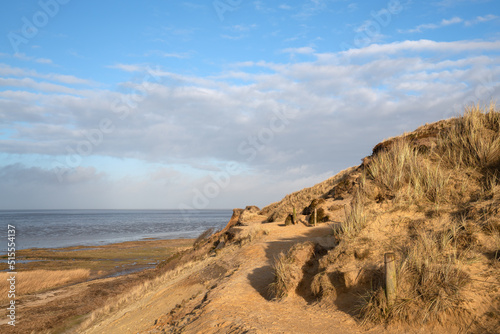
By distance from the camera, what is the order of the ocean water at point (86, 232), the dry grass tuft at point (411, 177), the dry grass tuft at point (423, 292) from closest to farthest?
the dry grass tuft at point (423, 292)
the dry grass tuft at point (411, 177)
the ocean water at point (86, 232)

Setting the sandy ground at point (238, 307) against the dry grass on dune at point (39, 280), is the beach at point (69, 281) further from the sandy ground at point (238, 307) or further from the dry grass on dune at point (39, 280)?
the sandy ground at point (238, 307)

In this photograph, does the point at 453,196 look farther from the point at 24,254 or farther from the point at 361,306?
the point at 24,254

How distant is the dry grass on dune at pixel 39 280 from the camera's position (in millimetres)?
17469

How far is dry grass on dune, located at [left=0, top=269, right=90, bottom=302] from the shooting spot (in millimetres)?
17469

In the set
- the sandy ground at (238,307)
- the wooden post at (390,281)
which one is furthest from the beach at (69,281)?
the wooden post at (390,281)

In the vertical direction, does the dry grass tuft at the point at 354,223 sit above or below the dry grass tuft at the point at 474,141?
below

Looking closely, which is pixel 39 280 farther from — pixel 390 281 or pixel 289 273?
pixel 390 281

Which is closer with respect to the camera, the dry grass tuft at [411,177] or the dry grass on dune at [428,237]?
the dry grass on dune at [428,237]

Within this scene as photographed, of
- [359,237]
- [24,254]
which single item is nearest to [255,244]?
[359,237]

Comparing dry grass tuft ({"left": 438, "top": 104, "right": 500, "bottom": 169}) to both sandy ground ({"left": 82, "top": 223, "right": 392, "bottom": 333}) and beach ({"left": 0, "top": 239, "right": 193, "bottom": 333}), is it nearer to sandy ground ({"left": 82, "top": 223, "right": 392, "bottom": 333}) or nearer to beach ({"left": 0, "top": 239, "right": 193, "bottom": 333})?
sandy ground ({"left": 82, "top": 223, "right": 392, "bottom": 333})

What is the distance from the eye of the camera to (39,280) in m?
19.1

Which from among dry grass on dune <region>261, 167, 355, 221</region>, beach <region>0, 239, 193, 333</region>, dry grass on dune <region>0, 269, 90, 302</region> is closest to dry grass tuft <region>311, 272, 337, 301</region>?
beach <region>0, 239, 193, 333</region>

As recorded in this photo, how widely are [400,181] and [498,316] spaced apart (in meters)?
5.19

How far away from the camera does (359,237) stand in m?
8.29
